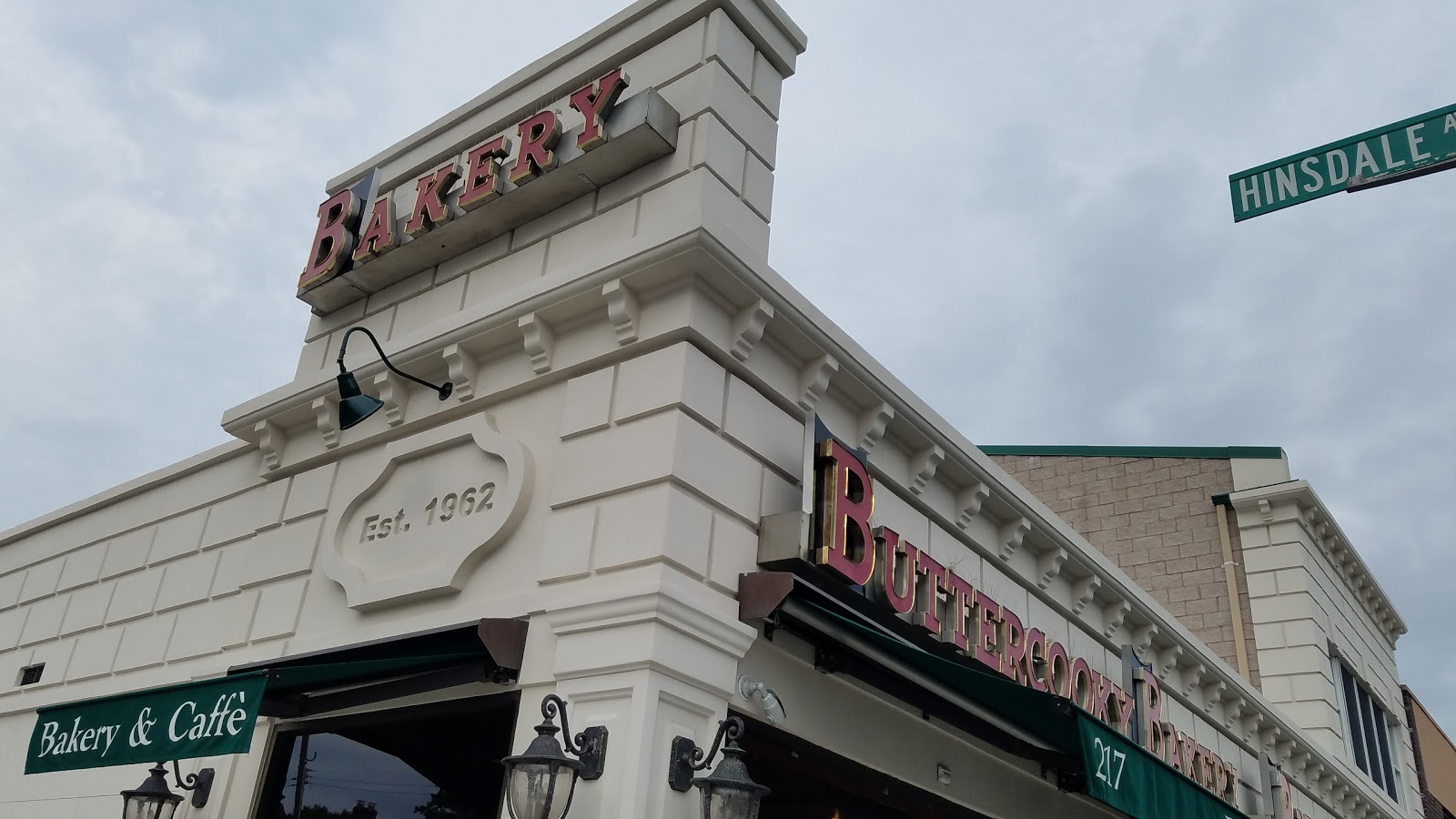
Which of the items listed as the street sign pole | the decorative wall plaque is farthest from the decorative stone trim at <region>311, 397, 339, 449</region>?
the street sign pole

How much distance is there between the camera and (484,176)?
30.0 ft

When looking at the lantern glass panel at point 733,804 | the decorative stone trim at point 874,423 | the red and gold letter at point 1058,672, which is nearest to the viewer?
the lantern glass panel at point 733,804

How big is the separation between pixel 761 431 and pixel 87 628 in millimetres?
8221

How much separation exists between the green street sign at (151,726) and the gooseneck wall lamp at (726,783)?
2978 mm

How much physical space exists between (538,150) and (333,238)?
2.75 metres

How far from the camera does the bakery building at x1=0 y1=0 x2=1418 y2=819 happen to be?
6762 millimetres

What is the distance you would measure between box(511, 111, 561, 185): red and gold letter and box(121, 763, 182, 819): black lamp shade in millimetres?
5114

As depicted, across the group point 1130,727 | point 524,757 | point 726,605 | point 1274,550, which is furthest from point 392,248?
point 1274,550

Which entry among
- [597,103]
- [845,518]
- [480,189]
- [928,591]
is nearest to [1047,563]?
[928,591]

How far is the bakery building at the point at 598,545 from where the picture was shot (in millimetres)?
6762

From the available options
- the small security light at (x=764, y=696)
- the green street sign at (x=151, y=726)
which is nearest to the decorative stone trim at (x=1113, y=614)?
the small security light at (x=764, y=696)

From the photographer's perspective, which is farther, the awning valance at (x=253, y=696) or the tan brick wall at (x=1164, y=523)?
the tan brick wall at (x=1164, y=523)

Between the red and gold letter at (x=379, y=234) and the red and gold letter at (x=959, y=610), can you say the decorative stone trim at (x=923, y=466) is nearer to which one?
the red and gold letter at (x=959, y=610)

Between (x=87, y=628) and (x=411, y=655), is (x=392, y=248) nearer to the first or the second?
(x=411, y=655)
